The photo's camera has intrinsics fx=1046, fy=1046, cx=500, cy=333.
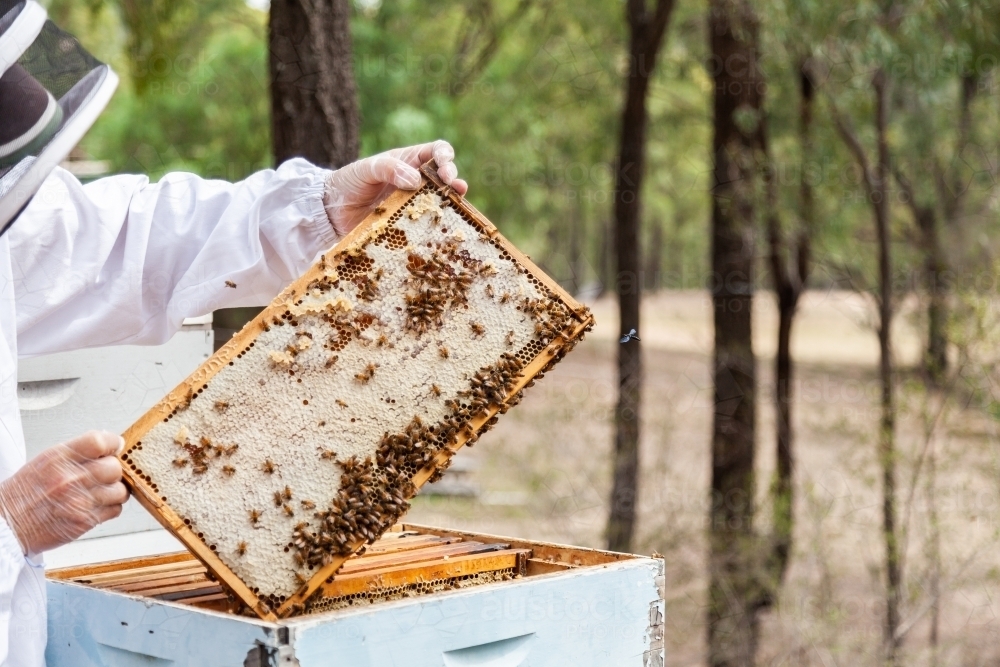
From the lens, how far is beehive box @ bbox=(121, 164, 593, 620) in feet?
4.89

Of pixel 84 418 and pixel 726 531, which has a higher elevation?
pixel 84 418

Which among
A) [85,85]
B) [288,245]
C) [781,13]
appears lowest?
[288,245]

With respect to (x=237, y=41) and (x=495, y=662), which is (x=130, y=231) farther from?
(x=237, y=41)

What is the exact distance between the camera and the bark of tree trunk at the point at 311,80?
3.41 m

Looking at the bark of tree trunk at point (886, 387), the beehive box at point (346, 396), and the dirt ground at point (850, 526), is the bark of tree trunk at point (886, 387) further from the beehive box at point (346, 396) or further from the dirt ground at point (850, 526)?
the beehive box at point (346, 396)

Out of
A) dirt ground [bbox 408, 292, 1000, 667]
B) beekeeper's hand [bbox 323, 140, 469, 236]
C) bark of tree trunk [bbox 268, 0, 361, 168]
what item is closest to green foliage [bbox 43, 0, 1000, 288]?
dirt ground [bbox 408, 292, 1000, 667]

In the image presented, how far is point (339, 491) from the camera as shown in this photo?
1.57m

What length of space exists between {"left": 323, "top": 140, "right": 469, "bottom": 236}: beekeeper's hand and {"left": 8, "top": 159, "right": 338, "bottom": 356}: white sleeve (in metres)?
0.03

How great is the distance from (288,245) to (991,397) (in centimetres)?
437

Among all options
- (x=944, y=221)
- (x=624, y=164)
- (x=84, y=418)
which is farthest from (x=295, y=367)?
(x=944, y=221)

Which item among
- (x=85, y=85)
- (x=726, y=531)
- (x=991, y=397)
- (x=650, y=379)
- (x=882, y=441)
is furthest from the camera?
(x=650, y=379)

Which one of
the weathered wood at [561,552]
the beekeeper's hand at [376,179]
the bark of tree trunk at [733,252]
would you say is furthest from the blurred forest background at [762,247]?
the weathered wood at [561,552]

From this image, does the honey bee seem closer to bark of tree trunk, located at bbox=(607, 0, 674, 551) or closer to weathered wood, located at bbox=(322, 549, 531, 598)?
weathered wood, located at bbox=(322, 549, 531, 598)

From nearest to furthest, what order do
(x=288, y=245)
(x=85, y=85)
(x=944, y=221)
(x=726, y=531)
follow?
(x=85, y=85)
(x=288, y=245)
(x=726, y=531)
(x=944, y=221)
